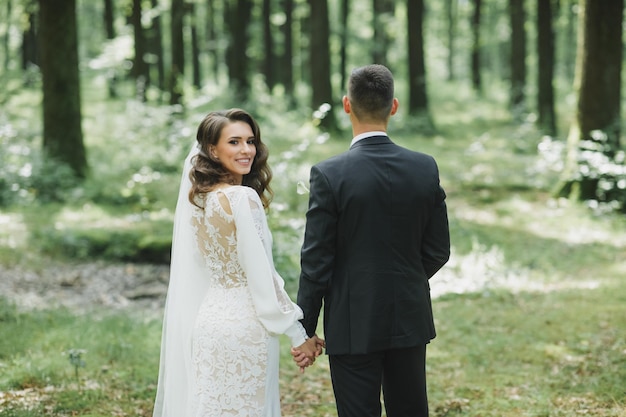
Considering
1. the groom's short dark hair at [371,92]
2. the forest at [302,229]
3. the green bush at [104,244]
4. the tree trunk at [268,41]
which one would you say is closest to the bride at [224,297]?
the groom's short dark hair at [371,92]

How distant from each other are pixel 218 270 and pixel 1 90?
1732 cm

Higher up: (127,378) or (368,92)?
(368,92)

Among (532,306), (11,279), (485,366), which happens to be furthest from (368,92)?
(11,279)

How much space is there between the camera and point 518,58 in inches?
1102

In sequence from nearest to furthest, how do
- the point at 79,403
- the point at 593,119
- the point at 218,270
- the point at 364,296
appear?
the point at 364,296 < the point at 218,270 < the point at 79,403 < the point at 593,119

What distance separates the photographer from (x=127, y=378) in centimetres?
649

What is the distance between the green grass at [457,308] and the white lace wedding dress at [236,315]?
6.44 ft

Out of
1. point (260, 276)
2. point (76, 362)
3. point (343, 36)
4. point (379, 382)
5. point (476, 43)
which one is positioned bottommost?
point (76, 362)

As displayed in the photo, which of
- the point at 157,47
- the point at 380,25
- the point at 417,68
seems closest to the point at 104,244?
the point at 417,68

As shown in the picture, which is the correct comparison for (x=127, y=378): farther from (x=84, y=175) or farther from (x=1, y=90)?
(x=1, y=90)

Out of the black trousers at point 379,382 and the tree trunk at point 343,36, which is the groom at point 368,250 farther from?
the tree trunk at point 343,36

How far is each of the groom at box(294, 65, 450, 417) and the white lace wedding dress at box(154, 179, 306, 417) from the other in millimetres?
256

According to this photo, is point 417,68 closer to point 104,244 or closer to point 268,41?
A: point 268,41

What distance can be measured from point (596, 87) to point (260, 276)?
434 inches
